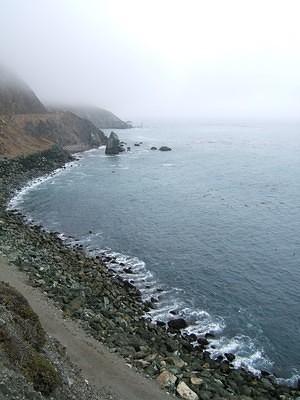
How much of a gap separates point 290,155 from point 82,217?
88177 mm

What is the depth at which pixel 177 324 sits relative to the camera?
3186 cm

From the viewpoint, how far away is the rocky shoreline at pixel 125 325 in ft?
77.3

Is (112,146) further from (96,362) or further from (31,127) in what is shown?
(96,362)

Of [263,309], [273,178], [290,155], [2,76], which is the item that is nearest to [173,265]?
[263,309]

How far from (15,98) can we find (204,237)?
323 ft

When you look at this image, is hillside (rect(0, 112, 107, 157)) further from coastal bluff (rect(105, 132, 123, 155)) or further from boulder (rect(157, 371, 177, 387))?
boulder (rect(157, 371, 177, 387))

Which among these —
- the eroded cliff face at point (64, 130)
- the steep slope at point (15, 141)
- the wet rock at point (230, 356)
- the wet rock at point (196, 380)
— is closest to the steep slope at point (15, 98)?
the eroded cliff face at point (64, 130)

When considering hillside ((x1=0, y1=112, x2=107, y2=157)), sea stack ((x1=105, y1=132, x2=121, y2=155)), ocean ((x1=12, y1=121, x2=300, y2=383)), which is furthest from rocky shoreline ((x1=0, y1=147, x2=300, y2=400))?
sea stack ((x1=105, y1=132, x2=121, y2=155))

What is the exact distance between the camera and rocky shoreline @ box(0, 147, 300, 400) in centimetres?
2356

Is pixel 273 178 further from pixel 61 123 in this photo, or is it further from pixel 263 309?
pixel 61 123

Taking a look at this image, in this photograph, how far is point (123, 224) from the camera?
56344 mm

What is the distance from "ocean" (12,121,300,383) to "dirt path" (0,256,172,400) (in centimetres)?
Answer: 913

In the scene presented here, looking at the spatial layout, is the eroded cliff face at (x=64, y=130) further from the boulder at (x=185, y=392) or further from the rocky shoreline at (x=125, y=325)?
the boulder at (x=185, y=392)

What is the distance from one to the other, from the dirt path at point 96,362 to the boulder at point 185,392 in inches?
35.1
